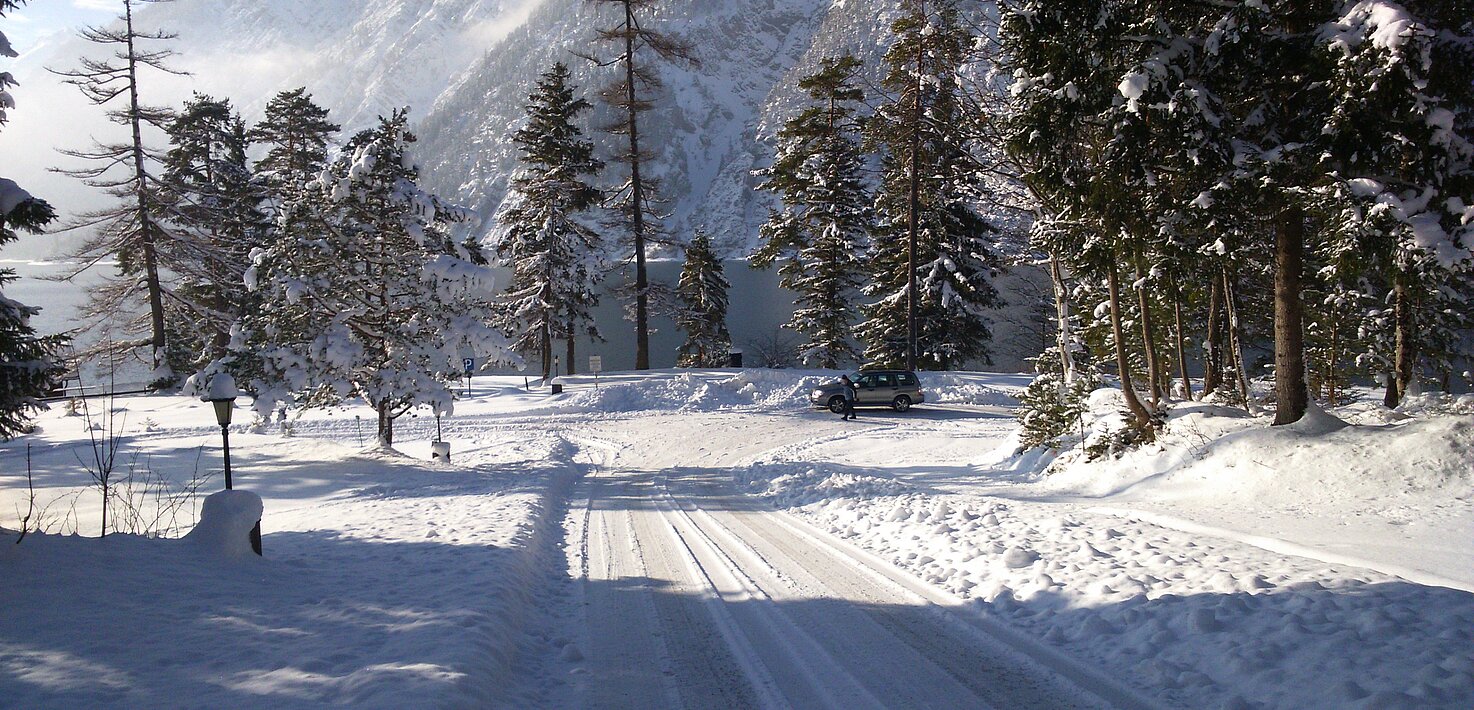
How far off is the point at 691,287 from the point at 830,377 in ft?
51.2

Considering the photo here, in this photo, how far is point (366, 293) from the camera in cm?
1684

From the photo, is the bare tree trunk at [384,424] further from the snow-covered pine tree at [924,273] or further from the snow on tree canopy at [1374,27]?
the snow-covered pine tree at [924,273]

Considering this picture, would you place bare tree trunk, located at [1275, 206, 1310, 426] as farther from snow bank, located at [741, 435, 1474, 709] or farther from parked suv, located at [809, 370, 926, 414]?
parked suv, located at [809, 370, 926, 414]

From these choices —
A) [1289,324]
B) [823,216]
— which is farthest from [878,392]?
[1289,324]

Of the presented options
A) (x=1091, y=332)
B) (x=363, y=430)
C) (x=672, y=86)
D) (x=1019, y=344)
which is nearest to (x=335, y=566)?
(x=1091, y=332)

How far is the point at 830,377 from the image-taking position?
30.4 meters

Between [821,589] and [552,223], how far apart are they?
Result: 29211mm

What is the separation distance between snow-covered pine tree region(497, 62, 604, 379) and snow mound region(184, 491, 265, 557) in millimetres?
26951

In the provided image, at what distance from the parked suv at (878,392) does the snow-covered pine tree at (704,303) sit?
15569mm

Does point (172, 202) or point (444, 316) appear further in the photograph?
point (172, 202)

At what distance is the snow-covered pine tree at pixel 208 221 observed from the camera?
93.1 feet

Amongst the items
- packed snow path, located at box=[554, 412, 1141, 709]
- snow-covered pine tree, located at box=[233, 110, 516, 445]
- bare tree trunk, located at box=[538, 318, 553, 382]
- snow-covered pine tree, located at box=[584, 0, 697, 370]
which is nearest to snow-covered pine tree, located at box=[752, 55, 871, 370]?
snow-covered pine tree, located at box=[584, 0, 697, 370]

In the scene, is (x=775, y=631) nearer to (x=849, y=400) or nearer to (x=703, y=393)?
(x=849, y=400)

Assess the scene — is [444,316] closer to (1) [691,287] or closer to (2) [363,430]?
(2) [363,430]
